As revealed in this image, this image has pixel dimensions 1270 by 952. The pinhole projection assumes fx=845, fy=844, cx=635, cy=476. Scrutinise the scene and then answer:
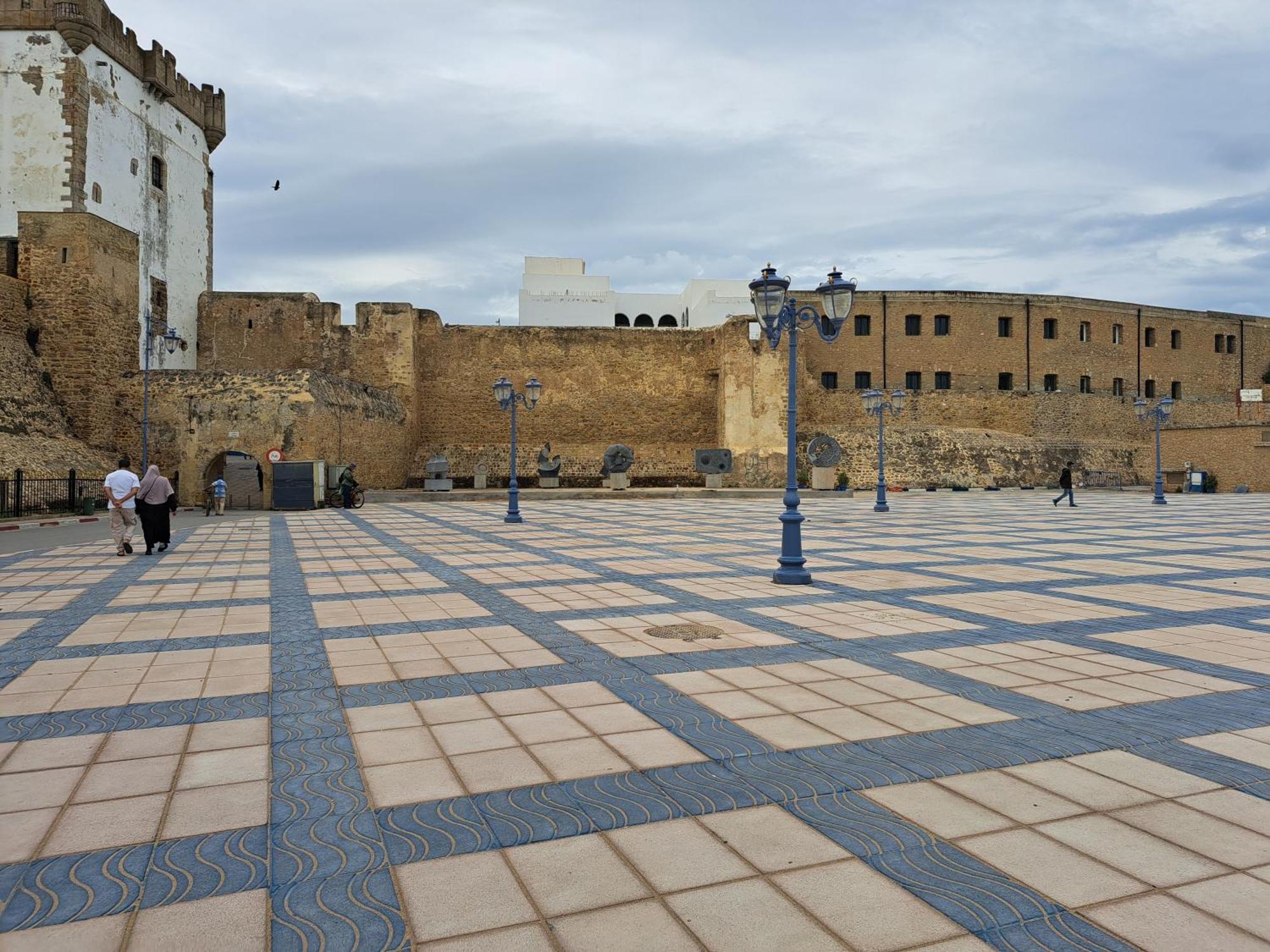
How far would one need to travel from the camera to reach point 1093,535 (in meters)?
13.4

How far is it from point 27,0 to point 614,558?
28.9 meters

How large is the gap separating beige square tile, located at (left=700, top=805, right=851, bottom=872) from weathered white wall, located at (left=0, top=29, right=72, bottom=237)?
102 feet

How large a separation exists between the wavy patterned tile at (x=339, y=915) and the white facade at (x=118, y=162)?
2913 cm

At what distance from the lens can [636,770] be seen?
11.1ft

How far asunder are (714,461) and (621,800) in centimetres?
2610

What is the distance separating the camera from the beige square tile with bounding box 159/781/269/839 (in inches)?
112

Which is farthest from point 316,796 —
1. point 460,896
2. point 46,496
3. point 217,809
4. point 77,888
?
point 46,496

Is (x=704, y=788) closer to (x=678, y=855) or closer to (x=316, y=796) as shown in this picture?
(x=678, y=855)

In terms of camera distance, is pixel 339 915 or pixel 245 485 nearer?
pixel 339 915

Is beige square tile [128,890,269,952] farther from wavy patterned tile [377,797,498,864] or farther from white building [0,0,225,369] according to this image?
white building [0,0,225,369]

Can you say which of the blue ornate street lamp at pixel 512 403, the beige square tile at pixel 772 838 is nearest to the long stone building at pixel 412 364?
the blue ornate street lamp at pixel 512 403

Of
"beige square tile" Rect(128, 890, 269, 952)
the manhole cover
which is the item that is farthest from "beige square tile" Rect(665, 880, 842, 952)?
the manhole cover

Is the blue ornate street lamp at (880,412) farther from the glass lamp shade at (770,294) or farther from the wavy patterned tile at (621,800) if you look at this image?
the wavy patterned tile at (621,800)

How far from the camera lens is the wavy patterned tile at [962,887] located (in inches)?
90.2
